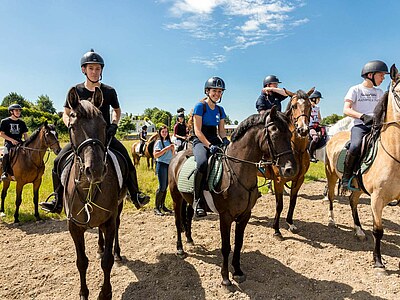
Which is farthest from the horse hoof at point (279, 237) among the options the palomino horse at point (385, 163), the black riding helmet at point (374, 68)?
the black riding helmet at point (374, 68)

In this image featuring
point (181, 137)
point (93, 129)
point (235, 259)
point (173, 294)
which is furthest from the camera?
point (181, 137)

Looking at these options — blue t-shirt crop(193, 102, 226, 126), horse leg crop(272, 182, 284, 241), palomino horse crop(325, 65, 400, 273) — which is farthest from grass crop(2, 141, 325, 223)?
palomino horse crop(325, 65, 400, 273)

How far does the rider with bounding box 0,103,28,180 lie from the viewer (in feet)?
24.9

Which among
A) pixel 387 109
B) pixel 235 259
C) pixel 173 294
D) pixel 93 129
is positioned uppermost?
pixel 387 109

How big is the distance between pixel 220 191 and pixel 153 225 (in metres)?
3.25

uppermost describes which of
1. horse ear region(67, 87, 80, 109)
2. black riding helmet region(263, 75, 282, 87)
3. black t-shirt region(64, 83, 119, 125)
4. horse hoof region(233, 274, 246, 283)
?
black riding helmet region(263, 75, 282, 87)

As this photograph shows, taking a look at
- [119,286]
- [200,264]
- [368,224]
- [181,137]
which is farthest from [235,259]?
[181,137]

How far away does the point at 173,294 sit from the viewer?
3.87 metres

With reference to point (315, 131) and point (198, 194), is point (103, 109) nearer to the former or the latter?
point (198, 194)

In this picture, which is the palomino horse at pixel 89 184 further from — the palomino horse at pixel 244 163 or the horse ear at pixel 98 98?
the palomino horse at pixel 244 163

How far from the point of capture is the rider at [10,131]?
24.9 feet

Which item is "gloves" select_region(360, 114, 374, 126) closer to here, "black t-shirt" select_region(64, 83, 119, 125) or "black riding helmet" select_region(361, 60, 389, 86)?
"black riding helmet" select_region(361, 60, 389, 86)

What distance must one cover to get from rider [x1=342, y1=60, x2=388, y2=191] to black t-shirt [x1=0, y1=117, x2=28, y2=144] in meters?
8.59

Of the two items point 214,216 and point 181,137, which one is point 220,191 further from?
Result: point 181,137
